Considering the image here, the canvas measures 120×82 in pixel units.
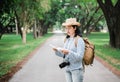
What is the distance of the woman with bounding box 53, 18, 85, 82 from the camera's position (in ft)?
19.9

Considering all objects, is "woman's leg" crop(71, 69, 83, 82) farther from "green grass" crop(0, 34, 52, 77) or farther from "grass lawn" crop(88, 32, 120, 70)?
"grass lawn" crop(88, 32, 120, 70)

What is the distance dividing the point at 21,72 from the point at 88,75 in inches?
106

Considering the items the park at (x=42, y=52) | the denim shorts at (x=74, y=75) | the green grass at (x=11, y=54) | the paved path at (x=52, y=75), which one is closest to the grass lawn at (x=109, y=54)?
the park at (x=42, y=52)

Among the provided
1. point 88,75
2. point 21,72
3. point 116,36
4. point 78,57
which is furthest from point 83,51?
point 116,36

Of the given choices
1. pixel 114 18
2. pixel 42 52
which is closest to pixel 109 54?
pixel 42 52

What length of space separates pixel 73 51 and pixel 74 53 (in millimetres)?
163

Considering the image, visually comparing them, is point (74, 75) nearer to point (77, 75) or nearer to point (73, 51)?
point (77, 75)

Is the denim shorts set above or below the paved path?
above

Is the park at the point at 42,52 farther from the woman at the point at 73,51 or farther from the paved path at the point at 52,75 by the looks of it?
the woman at the point at 73,51

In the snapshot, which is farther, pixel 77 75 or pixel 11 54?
pixel 11 54

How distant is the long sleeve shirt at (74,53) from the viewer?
6.00m

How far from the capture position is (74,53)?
5949mm

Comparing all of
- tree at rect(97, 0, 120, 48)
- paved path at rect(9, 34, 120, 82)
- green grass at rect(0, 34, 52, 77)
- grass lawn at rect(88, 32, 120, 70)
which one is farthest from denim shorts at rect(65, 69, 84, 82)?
tree at rect(97, 0, 120, 48)

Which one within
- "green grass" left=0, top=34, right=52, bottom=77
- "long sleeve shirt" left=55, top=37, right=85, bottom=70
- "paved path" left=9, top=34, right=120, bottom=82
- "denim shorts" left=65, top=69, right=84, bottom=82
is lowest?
"green grass" left=0, top=34, right=52, bottom=77
